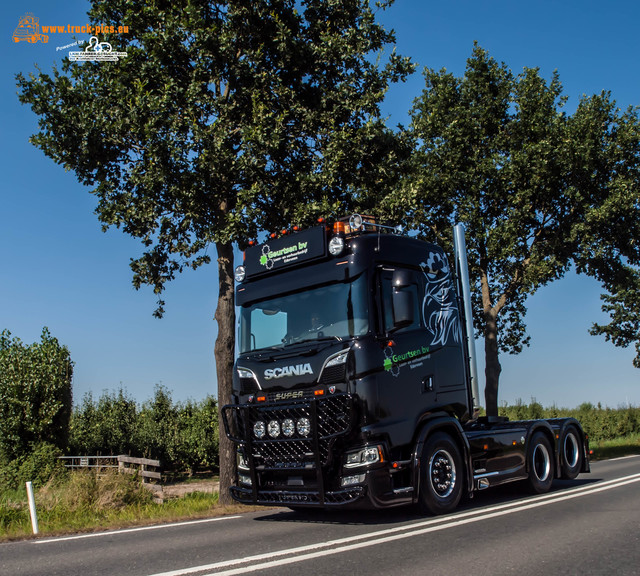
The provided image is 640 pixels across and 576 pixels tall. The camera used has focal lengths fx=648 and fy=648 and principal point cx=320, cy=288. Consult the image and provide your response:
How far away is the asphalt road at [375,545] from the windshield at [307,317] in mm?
2351

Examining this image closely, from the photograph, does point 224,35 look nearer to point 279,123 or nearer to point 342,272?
point 279,123

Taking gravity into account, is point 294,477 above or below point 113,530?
above

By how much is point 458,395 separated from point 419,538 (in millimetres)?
2865

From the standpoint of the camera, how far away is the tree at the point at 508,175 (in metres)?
22.2

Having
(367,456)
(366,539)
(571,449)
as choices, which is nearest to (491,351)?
(571,449)

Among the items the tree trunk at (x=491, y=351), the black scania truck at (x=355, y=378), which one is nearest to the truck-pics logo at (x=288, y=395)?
the black scania truck at (x=355, y=378)

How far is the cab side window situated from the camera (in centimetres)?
800

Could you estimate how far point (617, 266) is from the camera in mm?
23750

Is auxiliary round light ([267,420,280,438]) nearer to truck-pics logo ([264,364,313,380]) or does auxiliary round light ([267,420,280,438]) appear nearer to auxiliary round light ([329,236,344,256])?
truck-pics logo ([264,364,313,380])

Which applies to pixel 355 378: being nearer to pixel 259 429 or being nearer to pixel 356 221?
pixel 259 429

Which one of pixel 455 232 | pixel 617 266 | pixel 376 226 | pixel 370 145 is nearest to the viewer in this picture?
pixel 376 226

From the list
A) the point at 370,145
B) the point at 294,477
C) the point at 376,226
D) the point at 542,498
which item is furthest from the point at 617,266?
the point at 294,477

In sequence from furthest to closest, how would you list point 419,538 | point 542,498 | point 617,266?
point 617,266 < point 542,498 < point 419,538

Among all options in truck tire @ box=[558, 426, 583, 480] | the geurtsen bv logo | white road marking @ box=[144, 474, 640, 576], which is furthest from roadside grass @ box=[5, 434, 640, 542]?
the geurtsen bv logo
